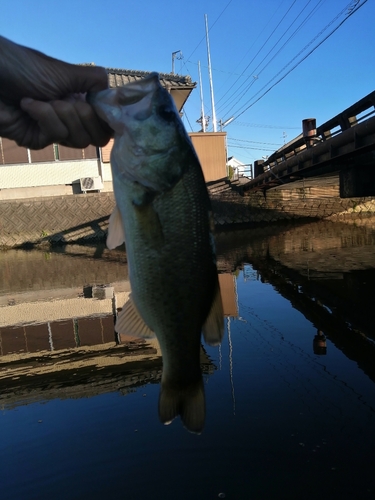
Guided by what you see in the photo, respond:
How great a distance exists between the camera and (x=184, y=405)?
194cm

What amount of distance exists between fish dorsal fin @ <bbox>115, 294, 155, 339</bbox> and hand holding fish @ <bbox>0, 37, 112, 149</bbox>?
913 millimetres

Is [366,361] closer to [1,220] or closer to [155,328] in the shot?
[155,328]

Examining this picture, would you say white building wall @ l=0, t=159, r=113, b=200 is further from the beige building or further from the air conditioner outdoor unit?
the air conditioner outdoor unit

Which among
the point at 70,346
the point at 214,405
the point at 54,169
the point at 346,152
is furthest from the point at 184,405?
the point at 54,169

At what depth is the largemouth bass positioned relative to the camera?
6.21ft

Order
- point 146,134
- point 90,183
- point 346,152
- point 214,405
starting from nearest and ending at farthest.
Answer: point 146,134 < point 214,405 < point 346,152 < point 90,183

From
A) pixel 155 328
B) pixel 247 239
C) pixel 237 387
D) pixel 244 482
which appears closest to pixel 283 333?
pixel 237 387

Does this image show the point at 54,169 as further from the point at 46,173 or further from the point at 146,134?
the point at 146,134

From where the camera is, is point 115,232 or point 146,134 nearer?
point 146,134

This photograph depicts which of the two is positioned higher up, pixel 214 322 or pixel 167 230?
pixel 167 230

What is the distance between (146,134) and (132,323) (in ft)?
3.15

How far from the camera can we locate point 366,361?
5238 millimetres

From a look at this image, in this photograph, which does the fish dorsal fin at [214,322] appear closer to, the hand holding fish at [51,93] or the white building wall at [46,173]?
the hand holding fish at [51,93]

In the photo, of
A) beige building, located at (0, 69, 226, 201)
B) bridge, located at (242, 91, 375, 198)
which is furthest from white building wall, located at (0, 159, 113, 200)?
bridge, located at (242, 91, 375, 198)
